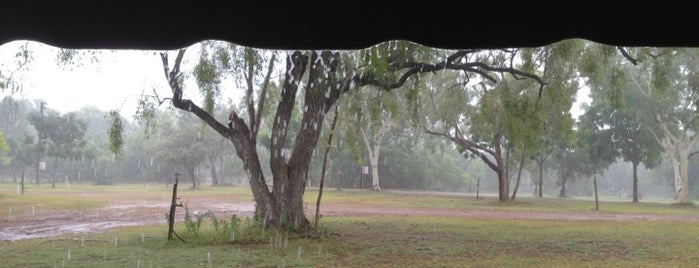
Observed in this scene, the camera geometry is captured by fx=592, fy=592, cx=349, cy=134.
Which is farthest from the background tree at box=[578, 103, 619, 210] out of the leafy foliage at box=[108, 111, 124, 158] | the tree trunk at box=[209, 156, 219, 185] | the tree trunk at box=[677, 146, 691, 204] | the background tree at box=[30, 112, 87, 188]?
the background tree at box=[30, 112, 87, 188]

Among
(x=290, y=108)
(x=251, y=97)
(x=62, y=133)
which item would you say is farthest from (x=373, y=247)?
(x=62, y=133)

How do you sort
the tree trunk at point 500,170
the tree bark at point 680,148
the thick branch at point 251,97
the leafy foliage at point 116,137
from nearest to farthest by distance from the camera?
1. the leafy foliage at point 116,137
2. the thick branch at point 251,97
3. the tree trunk at point 500,170
4. the tree bark at point 680,148

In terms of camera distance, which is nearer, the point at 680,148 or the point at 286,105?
the point at 286,105

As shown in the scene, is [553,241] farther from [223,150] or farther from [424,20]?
[223,150]

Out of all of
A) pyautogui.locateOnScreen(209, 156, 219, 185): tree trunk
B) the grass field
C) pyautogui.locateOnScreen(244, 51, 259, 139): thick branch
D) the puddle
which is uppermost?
pyautogui.locateOnScreen(244, 51, 259, 139): thick branch

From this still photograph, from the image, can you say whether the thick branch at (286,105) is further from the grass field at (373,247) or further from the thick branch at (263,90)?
the grass field at (373,247)

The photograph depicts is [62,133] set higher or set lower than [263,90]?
higher

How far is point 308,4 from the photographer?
87.5 inches

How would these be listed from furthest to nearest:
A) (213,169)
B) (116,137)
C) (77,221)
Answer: (213,169) → (77,221) → (116,137)

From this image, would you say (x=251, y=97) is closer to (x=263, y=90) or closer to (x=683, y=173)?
(x=263, y=90)

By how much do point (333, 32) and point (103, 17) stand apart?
913 millimetres

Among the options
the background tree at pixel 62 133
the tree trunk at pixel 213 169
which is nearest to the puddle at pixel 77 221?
the background tree at pixel 62 133

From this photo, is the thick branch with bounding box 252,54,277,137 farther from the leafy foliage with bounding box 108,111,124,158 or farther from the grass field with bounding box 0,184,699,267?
the leafy foliage with bounding box 108,111,124,158

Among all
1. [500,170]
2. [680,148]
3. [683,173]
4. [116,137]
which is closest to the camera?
[116,137]
